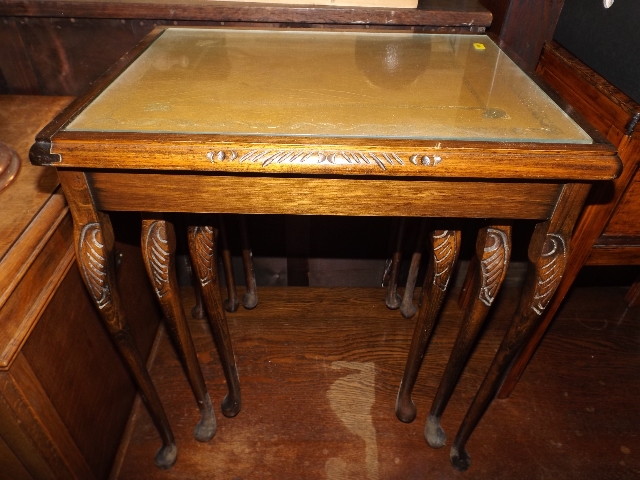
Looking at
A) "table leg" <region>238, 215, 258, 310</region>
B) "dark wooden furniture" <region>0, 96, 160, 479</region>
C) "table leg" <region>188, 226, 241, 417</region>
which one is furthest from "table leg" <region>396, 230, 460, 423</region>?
"dark wooden furniture" <region>0, 96, 160, 479</region>

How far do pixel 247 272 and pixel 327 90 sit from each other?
71 centimetres

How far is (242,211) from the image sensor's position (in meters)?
0.62

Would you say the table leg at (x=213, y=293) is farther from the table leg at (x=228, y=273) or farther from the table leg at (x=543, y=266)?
the table leg at (x=543, y=266)

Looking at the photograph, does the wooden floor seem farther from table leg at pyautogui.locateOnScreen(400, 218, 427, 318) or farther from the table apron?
the table apron

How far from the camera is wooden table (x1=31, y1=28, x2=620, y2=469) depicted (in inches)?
21.4

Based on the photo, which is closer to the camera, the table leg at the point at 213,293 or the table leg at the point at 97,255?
the table leg at the point at 97,255

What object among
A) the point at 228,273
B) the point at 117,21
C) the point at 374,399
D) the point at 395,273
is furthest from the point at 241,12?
the point at 374,399

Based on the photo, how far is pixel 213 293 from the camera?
2.95ft

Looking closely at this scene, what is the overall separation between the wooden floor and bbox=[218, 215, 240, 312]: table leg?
0.03 metres

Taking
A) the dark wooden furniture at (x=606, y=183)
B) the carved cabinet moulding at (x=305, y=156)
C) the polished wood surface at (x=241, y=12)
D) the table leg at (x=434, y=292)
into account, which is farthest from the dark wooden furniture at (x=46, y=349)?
the dark wooden furniture at (x=606, y=183)

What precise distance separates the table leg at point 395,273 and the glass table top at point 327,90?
1.47ft

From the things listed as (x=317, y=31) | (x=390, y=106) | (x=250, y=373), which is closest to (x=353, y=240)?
(x=250, y=373)

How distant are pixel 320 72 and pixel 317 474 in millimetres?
793

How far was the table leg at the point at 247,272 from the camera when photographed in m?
1.19
